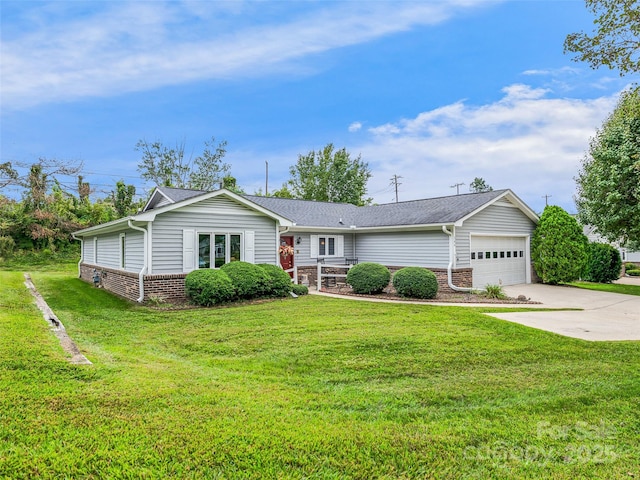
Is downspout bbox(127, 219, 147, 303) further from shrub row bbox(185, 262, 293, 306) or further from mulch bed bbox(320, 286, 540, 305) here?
mulch bed bbox(320, 286, 540, 305)

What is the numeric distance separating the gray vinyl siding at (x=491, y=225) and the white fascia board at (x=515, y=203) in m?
0.20

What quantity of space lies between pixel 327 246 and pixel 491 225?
714 cm

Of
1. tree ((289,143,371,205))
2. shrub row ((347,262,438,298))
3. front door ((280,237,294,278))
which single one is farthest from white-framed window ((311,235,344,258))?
tree ((289,143,371,205))

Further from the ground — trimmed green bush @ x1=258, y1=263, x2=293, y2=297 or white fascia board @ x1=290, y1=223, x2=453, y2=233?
white fascia board @ x1=290, y1=223, x2=453, y2=233

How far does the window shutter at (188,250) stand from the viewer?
1247 cm

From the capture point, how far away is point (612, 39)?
21.5 ft

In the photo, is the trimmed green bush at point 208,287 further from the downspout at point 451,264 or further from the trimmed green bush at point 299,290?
the downspout at point 451,264

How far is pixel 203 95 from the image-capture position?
804 inches

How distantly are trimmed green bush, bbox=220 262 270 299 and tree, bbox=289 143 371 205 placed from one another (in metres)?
30.1

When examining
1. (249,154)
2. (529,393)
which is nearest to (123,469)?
(529,393)

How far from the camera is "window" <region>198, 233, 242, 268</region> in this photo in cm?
1288

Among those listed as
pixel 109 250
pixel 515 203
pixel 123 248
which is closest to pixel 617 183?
pixel 515 203

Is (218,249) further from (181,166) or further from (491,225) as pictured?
(181,166)

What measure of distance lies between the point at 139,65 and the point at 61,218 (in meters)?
15.8
